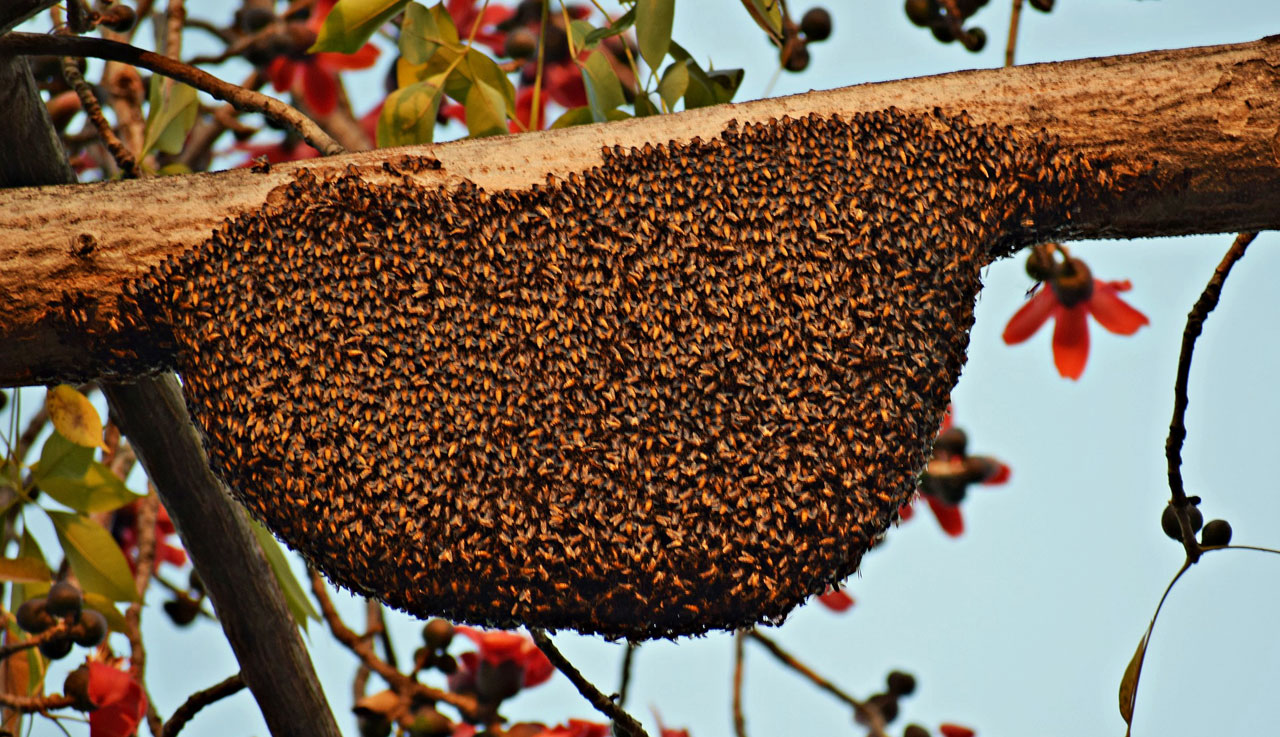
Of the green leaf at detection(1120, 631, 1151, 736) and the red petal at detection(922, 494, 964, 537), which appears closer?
the green leaf at detection(1120, 631, 1151, 736)

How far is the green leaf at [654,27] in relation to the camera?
1306 mm

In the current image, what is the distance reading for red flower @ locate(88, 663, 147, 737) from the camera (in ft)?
5.44

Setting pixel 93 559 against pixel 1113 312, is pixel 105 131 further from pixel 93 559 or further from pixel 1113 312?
pixel 1113 312

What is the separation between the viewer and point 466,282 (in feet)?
3.34

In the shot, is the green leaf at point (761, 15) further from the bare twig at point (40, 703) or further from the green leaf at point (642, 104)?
the bare twig at point (40, 703)

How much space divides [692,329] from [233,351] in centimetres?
41

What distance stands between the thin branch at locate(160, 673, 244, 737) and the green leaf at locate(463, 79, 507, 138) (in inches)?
30.6

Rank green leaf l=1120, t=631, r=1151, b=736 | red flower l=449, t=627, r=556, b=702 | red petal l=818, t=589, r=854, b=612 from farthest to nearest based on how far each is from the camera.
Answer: red petal l=818, t=589, r=854, b=612, red flower l=449, t=627, r=556, b=702, green leaf l=1120, t=631, r=1151, b=736

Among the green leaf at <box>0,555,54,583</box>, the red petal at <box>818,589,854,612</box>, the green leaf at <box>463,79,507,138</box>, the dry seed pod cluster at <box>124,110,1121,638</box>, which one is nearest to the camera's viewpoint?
the dry seed pod cluster at <box>124,110,1121,638</box>

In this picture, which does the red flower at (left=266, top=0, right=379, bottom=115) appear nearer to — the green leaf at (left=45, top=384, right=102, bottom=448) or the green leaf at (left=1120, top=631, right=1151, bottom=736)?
the green leaf at (left=45, top=384, right=102, bottom=448)

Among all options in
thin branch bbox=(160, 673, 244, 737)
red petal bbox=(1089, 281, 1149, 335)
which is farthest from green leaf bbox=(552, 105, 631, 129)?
red petal bbox=(1089, 281, 1149, 335)

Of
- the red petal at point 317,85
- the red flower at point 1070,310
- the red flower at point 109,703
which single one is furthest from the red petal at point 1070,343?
the red flower at point 109,703

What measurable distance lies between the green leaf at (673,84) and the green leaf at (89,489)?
0.84 m

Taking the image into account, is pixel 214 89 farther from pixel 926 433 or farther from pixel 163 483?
pixel 926 433
